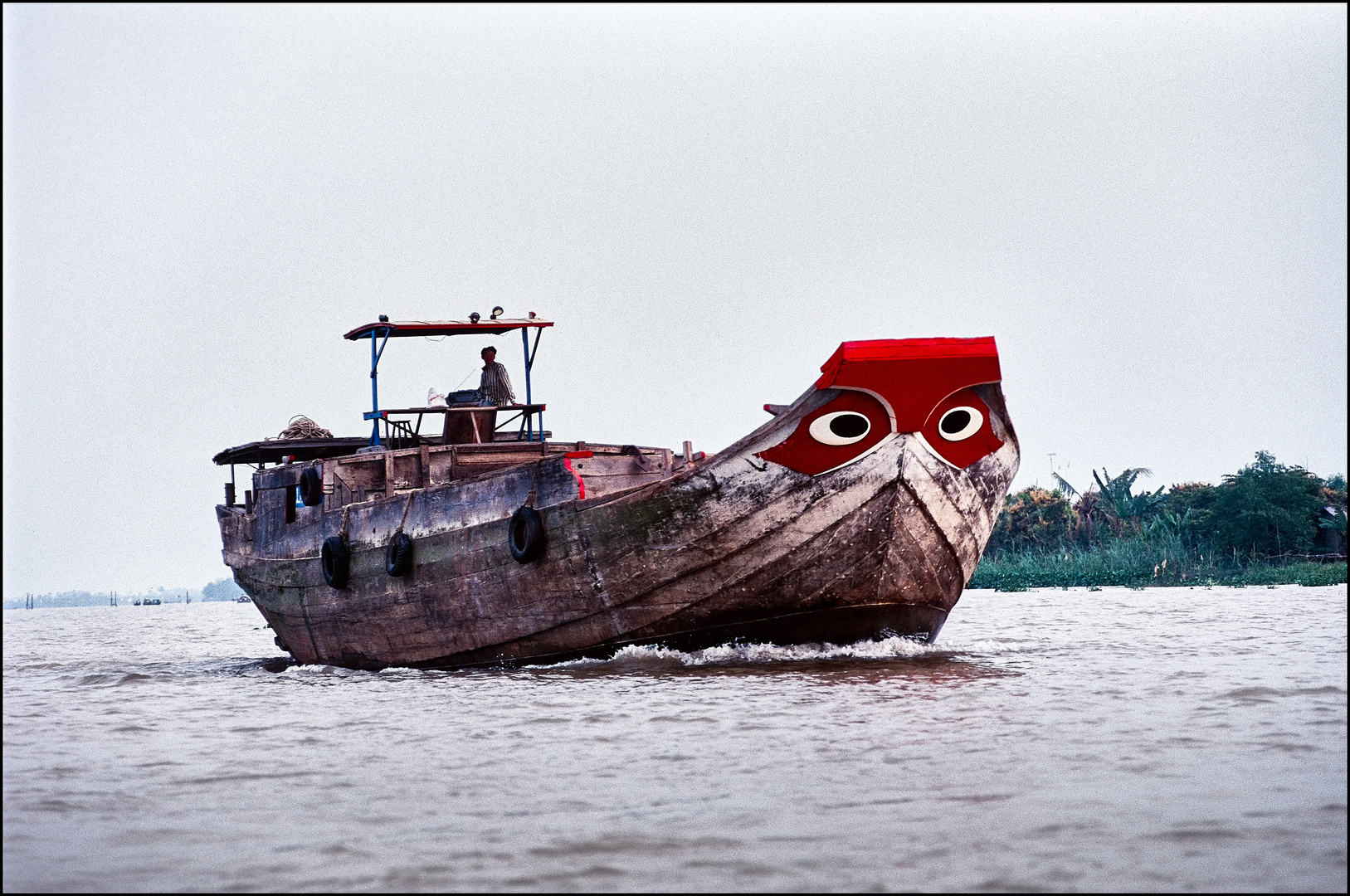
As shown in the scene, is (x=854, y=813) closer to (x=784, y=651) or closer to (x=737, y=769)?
(x=737, y=769)

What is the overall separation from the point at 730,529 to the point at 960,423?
2.27m

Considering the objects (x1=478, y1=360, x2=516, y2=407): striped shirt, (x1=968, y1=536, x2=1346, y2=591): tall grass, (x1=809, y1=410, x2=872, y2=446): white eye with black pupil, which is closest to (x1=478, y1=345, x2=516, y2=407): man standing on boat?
(x1=478, y1=360, x2=516, y2=407): striped shirt

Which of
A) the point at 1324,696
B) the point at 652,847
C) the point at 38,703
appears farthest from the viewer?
the point at 38,703

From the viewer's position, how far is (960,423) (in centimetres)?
1226

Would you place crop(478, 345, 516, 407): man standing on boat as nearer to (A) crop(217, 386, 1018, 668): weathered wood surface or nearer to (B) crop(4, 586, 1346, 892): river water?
(A) crop(217, 386, 1018, 668): weathered wood surface

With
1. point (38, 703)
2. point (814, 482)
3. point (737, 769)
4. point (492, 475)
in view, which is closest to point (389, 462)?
point (492, 475)

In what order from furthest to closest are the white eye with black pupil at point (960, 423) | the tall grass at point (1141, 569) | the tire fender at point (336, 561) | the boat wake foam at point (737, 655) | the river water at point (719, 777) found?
the tall grass at point (1141, 569) < the tire fender at point (336, 561) < the boat wake foam at point (737, 655) < the white eye with black pupil at point (960, 423) < the river water at point (719, 777)

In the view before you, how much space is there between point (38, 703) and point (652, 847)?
9.44 meters

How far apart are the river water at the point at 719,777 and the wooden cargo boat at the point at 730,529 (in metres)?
0.50

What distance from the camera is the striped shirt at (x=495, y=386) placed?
16156 millimetres

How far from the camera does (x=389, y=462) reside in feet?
47.8

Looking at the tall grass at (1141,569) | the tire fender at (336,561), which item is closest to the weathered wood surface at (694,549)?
Answer: the tire fender at (336,561)

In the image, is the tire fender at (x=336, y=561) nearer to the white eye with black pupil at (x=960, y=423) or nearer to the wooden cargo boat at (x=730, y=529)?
the wooden cargo boat at (x=730, y=529)

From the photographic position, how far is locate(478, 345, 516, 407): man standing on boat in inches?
636
